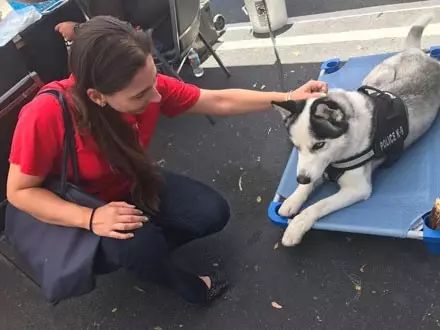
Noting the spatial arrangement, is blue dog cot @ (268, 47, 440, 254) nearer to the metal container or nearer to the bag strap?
the bag strap

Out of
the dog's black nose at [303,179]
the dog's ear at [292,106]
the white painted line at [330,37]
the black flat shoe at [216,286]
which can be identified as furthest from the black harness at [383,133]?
the white painted line at [330,37]

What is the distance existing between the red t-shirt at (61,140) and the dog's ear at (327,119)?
50cm

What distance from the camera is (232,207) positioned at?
8.01ft

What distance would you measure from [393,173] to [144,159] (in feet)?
3.56

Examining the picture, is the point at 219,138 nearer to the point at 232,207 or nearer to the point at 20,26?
the point at 232,207

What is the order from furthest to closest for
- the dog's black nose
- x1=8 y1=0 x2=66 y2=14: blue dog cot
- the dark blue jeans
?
x1=8 y1=0 x2=66 y2=14: blue dog cot < the dog's black nose < the dark blue jeans

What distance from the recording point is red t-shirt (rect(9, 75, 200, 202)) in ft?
4.95

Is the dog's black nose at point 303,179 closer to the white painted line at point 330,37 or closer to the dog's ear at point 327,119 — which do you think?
the dog's ear at point 327,119

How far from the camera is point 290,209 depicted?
2.08 metres

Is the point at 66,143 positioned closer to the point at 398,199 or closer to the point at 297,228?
the point at 297,228

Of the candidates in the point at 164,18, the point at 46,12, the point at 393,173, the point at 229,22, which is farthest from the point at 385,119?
the point at 229,22

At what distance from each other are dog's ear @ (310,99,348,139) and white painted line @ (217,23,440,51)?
1635 millimetres

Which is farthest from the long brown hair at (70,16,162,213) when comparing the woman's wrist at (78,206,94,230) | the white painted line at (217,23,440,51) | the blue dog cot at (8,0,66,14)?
the white painted line at (217,23,440,51)

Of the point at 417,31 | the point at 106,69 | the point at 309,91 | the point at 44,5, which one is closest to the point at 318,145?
the point at 309,91
